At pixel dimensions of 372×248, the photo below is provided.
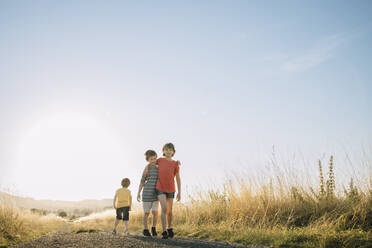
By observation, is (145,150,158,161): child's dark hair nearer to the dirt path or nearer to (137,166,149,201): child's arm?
(137,166,149,201): child's arm

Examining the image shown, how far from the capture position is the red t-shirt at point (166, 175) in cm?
606

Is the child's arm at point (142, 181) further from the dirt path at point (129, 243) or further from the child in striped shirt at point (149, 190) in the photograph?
the dirt path at point (129, 243)

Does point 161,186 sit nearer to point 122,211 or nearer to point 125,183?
point 125,183

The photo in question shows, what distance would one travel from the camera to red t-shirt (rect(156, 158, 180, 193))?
6.06 metres

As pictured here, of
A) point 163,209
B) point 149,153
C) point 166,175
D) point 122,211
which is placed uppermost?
point 149,153

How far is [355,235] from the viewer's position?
4469 mm

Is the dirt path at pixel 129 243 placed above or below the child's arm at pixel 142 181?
below

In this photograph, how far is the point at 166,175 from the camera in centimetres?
607

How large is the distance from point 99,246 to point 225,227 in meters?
3.25

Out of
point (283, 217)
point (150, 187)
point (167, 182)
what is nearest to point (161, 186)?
point (167, 182)

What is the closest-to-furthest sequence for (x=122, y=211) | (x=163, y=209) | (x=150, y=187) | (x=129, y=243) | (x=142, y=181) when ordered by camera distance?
(x=129, y=243) → (x=163, y=209) → (x=150, y=187) → (x=142, y=181) → (x=122, y=211)

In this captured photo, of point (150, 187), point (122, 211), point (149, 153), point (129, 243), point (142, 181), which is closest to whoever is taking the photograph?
point (129, 243)

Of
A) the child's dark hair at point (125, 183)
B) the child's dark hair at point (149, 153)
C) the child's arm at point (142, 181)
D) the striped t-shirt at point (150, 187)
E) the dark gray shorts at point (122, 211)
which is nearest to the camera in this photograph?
the striped t-shirt at point (150, 187)

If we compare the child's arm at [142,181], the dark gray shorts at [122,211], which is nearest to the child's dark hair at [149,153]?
the child's arm at [142,181]
